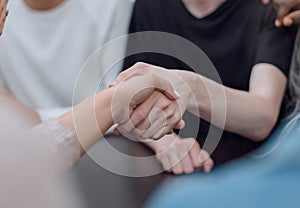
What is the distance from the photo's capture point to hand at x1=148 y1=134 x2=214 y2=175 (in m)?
0.96

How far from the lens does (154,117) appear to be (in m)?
0.93

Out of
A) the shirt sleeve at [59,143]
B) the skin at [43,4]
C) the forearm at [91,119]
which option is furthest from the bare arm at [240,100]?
the shirt sleeve at [59,143]

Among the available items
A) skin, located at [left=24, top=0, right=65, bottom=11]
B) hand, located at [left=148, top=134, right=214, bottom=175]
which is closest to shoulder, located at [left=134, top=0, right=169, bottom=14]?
skin, located at [left=24, top=0, right=65, bottom=11]

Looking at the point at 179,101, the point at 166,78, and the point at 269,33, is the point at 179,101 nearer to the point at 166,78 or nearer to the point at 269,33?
the point at 166,78

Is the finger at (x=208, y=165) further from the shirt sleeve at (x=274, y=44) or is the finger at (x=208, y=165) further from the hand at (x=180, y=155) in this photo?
the shirt sleeve at (x=274, y=44)

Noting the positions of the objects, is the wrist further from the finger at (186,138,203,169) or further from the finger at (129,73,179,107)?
the finger at (186,138,203,169)

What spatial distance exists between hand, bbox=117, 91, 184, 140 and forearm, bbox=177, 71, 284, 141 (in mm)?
106

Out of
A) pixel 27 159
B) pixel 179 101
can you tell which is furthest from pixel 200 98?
pixel 27 159

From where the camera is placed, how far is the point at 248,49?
1.24 meters

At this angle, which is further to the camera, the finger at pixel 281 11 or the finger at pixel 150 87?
the finger at pixel 281 11

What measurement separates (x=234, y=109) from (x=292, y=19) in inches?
9.0

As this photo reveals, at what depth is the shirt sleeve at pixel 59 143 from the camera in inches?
14.2

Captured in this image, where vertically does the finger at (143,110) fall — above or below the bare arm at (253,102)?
above

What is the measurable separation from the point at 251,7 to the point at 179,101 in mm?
369
